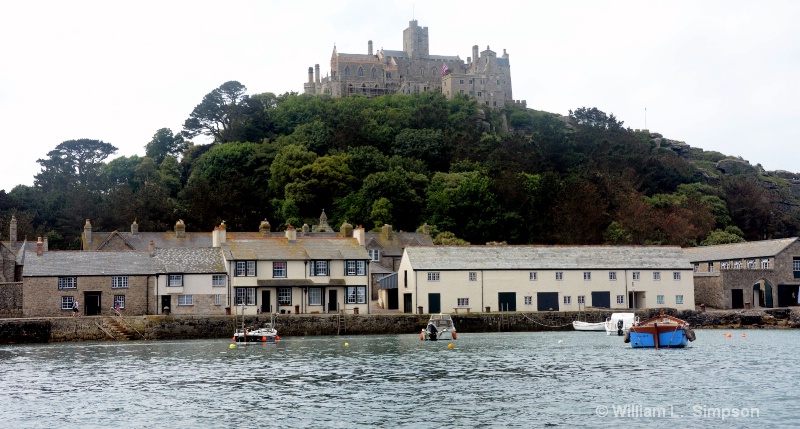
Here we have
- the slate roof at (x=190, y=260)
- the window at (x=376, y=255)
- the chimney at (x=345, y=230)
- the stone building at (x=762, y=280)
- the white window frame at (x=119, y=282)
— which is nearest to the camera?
the white window frame at (x=119, y=282)

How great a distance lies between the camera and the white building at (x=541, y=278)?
6347 cm

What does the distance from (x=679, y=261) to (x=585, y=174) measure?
144 feet

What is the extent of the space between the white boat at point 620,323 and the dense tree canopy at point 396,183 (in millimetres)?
26739

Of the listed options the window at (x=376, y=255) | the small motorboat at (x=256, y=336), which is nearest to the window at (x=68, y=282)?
the small motorboat at (x=256, y=336)

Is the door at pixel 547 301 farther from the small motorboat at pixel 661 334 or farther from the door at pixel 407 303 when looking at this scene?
the small motorboat at pixel 661 334

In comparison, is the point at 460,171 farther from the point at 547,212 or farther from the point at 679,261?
the point at 679,261

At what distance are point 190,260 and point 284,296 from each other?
6.61 m

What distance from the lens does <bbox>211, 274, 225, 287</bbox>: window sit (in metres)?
61.2

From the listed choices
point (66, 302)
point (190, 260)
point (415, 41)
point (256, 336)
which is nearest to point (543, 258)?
point (256, 336)

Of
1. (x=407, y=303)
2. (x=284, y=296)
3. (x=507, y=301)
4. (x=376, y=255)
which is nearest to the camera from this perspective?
(x=284, y=296)

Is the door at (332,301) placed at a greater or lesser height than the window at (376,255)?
lesser

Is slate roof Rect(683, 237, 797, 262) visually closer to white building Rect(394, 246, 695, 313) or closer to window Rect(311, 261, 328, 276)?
white building Rect(394, 246, 695, 313)

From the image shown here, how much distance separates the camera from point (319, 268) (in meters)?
63.1

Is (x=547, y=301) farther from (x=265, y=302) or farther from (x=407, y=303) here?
(x=265, y=302)
